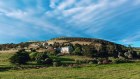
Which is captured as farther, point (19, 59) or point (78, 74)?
point (19, 59)

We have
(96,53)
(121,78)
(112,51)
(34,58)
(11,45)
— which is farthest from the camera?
(11,45)

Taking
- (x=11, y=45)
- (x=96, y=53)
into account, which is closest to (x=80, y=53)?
(x=96, y=53)

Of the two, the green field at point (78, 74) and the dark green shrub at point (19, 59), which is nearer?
the green field at point (78, 74)

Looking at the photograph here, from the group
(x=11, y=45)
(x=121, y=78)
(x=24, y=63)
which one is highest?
(x=11, y=45)

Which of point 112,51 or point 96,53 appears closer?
point 96,53

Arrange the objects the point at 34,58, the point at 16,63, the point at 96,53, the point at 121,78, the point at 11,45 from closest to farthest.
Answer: the point at 121,78 → the point at 16,63 → the point at 34,58 → the point at 96,53 → the point at 11,45

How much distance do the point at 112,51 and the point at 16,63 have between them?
48.5 metres

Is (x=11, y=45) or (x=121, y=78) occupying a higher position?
(x=11, y=45)

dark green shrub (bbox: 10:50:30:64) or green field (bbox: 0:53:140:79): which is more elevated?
dark green shrub (bbox: 10:50:30:64)

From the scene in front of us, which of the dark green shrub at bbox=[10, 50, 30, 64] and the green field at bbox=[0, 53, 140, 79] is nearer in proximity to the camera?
the green field at bbox=[0, 53, 140, 79]

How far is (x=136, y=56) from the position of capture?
4653 inches

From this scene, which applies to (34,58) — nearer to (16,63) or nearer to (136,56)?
(16,63)

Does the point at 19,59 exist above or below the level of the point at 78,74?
above

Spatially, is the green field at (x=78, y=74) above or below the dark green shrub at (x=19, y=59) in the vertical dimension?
below
